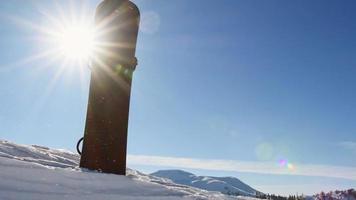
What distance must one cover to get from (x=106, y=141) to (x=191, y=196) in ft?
9.28

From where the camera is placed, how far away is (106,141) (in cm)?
672

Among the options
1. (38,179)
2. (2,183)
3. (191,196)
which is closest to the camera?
(2,183)

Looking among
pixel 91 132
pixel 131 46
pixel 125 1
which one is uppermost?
pixel 125 1

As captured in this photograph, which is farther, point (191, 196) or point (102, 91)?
point (102, 91)

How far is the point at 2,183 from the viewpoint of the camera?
3.05 m

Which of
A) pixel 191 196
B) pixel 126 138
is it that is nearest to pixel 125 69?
pixel 126 138

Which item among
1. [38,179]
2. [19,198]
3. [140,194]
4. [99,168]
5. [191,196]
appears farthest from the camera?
[99,168]

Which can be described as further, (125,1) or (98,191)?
(125,1)

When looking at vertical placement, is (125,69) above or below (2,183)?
above

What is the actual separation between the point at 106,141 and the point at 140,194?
2.95m

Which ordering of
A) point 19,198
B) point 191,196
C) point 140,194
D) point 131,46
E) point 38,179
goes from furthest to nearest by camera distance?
1. point 131,46
2. point 191,196
3. point 140,194
4. point 38,179
5. point 19,198

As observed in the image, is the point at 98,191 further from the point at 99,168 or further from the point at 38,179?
the point at 99,168

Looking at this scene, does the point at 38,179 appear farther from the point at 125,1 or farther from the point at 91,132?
the point at 125,1

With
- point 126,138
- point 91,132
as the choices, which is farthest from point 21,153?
point 126,138
